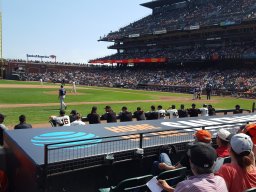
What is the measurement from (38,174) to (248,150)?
3.44 m

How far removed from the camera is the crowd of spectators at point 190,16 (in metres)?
59.9

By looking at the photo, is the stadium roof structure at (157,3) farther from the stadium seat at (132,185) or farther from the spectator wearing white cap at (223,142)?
the stadium seat at (132,185)

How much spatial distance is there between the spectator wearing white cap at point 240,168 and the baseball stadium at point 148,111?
0.5 inches

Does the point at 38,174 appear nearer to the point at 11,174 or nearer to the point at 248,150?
the point at 11,174

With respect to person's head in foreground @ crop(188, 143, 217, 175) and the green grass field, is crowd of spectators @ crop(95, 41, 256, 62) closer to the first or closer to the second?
the green grass field

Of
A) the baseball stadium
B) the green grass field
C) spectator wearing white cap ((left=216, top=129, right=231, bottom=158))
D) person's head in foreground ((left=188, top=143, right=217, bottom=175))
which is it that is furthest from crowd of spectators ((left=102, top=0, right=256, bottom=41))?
person's head in foreground ((left=188, top=143, right=217, bottom=175))

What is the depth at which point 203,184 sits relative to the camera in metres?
3.02

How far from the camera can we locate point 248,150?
147 inches

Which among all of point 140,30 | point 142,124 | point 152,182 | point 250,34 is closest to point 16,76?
point 140,30

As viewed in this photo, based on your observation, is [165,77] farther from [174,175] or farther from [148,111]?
[174,175]

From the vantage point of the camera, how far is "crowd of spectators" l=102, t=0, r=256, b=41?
5994 cm

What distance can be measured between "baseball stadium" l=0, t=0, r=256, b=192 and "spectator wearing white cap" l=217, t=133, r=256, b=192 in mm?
13

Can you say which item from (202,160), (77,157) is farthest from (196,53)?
(202,160)

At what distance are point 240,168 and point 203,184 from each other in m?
0.95
